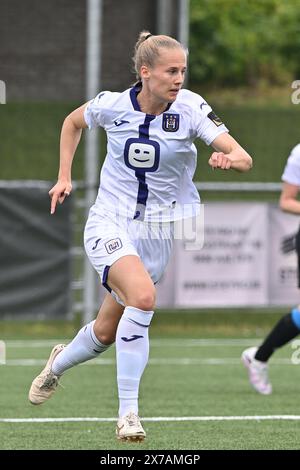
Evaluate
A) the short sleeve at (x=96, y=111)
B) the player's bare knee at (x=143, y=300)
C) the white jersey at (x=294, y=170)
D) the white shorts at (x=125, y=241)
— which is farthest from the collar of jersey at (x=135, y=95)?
the white jersey at (x=294, y=170)

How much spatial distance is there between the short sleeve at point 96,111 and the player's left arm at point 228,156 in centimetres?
63

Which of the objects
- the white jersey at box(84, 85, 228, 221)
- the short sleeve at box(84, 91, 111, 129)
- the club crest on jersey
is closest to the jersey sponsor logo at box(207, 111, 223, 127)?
the white jersey at box(84, 85, 228, 221)

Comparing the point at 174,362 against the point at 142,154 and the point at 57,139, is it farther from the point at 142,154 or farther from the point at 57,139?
the point at 57,139

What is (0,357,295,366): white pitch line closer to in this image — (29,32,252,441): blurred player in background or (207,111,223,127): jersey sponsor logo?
(29,32,252,441): blurred player in background

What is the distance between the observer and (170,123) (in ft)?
18.9

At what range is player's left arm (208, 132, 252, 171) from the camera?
5.21 metres

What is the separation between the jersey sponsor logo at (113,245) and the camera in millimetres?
5711

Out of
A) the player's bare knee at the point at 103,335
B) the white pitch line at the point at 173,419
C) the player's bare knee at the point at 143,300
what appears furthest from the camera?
the white pitch line at the point at 173,419

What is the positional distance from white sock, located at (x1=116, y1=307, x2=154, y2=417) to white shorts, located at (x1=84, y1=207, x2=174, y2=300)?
0.30 meters

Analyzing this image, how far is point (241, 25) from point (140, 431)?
2230 centimetres

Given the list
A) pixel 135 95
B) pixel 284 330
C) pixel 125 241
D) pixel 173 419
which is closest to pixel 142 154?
pixel 135 95

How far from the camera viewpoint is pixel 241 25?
88.1 ft

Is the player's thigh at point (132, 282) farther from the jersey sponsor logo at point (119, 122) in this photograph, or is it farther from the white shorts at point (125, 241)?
the jersey sponsor logo at point (119, 122)
